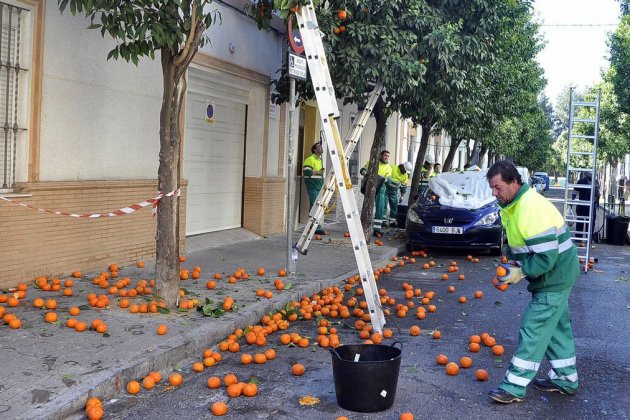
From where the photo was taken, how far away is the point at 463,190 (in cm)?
1439

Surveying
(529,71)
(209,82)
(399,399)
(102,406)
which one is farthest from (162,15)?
(529,71)

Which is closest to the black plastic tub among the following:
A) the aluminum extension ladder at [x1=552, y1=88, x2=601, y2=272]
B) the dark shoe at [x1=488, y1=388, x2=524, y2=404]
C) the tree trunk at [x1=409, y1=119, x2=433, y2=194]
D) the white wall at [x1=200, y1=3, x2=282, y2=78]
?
the dark shoe at [x1=488, y1=388, x2=524, y2=404]

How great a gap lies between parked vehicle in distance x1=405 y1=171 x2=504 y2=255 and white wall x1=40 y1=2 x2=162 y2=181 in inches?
217

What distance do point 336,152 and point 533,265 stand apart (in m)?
2.42

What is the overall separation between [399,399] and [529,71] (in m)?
22.1

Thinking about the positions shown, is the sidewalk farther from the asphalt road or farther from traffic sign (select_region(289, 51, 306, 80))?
traffic sign (select_region(289, 51, 306, 80))

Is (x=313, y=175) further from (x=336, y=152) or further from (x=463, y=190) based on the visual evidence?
(x=336, y=152)

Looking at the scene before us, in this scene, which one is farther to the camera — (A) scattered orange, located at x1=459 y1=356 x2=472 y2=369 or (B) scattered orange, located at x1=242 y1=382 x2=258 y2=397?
(A) scattered orange, located at x1=459 y1=356 x2=472 y2=369

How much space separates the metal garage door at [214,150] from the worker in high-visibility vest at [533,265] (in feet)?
25.0

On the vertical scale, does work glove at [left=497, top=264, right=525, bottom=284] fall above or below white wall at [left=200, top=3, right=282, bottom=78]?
below

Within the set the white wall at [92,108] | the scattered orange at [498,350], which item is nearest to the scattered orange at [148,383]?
the scattered orange at [498,350]

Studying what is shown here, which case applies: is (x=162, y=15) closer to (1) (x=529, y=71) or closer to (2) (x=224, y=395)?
(2) (x=224, y=395)

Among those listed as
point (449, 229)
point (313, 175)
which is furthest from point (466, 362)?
point (313, 175)

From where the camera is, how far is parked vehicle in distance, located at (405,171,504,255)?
1326cm
